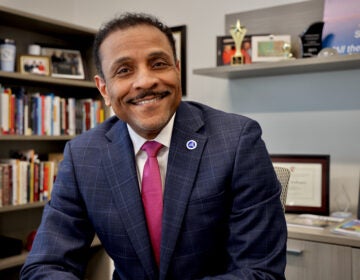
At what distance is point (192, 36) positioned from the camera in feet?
9.42

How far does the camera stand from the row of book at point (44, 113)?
246cm

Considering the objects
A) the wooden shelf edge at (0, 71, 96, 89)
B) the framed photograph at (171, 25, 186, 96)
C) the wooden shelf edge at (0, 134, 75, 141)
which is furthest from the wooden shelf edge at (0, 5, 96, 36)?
the wooden shelf edge at (0, 134, 75, 141)

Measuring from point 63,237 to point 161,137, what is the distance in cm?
39

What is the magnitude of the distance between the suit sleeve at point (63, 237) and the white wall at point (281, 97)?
1538mm

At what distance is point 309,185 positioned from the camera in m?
2.28

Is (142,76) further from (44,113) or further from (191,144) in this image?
(44,113)

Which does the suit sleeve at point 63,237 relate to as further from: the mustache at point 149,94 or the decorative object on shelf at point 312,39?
the decorative object on shelf at point 312,39

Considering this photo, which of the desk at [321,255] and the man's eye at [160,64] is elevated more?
the man's eye at [160,64]

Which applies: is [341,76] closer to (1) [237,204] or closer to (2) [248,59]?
A: (2) [248,59]

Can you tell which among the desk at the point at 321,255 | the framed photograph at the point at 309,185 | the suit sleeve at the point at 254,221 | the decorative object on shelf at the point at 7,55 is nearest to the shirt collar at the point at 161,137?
the suit sleeve at the point at 254,221

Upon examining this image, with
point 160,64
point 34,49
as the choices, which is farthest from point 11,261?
point 160,64

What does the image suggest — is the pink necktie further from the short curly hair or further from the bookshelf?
the bookshelf

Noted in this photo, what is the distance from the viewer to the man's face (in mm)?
1163

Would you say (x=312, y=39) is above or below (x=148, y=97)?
above
